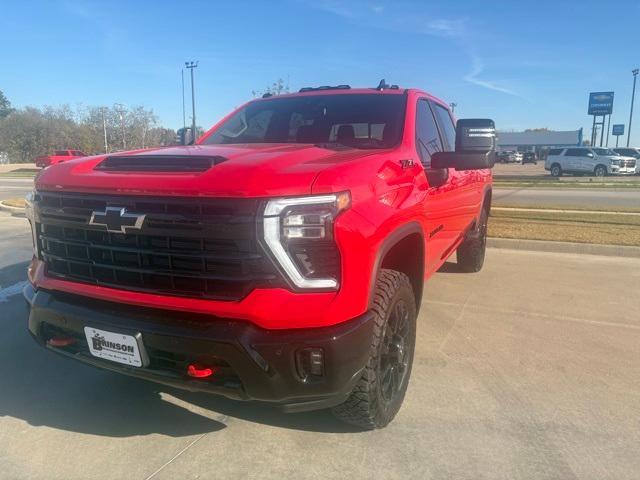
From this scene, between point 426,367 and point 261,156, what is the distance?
2129 mm

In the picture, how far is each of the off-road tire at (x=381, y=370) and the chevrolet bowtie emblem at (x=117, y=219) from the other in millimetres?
1220

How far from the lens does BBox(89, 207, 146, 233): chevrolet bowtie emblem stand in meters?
2.45

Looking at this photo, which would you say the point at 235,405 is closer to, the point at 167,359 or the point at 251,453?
the point at 251,453

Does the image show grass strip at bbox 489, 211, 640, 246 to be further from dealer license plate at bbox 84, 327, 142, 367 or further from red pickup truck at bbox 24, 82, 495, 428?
dealer license plate at bbox 84, 327, 142, 367

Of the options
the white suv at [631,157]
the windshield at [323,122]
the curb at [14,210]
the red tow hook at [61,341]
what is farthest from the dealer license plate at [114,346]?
the white suv at [631,157]

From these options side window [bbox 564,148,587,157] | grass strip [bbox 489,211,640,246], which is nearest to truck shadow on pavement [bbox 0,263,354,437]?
grass strip [bbox 489,211,640,246]

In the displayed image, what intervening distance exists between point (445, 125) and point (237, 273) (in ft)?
11.0

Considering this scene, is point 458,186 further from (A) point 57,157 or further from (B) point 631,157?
(B) point 631,157

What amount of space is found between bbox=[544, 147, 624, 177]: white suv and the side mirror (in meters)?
33.8

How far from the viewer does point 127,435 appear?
2.94 meters

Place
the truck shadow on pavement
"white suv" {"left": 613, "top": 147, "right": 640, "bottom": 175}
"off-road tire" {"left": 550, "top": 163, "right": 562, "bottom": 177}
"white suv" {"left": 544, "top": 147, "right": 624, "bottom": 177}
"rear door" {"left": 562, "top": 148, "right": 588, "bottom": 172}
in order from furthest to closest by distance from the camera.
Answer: "white suv" {"left": 613, "top": 147, "right": 640, "bottom": 175} < "off-road tire" {"left": 550, "top": 163, "right": 562, "bottom": 177} < "rear door" {"left": 562, "top": 148, "right": 588, "bottom": 172} < "white suv" {"left": 544, "top": 147, "right": 624, "bottom": 177} < the truck shadow on pavement

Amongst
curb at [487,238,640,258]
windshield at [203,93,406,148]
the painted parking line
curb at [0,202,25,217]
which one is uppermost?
windshield at [203,93,406,148]

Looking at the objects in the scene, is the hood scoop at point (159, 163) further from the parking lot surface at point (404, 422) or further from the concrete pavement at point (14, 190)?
the concrete pavement at point (14, 190)

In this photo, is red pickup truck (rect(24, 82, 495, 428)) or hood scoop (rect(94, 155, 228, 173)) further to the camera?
hood scoop (rect(94, 155, 228, 173))
